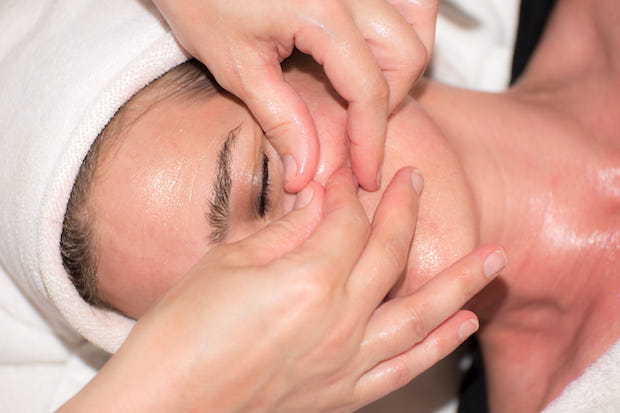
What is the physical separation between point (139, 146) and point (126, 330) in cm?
39

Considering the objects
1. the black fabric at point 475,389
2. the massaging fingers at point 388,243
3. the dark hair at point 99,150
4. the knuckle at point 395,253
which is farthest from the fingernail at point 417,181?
the black fabric at point 475,389

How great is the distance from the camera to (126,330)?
1458 millimetres

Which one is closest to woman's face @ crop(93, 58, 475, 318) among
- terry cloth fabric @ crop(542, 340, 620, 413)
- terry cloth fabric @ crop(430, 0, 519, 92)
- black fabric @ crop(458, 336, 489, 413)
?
terry cloth fabric @ crop(542, 340, 620, 413)

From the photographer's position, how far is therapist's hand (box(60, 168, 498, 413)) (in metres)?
1.05

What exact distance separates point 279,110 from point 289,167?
0.09 m

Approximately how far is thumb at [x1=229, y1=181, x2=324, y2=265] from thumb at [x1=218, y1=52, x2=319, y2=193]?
0.03 m

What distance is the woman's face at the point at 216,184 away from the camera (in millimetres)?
1216

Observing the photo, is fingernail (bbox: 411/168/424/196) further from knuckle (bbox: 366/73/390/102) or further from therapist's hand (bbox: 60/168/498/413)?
knuckle (bbox: 366/73/390/102)

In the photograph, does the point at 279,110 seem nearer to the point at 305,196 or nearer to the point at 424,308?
the point at 305,196

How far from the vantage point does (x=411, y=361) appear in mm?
1178

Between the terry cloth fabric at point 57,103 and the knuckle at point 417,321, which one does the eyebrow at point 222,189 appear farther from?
the knuckle at point 417,321

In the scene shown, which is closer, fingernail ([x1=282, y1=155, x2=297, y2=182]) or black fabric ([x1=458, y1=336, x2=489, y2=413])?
fingernail ([x1=282, y1=155, x2=297, y2=182])

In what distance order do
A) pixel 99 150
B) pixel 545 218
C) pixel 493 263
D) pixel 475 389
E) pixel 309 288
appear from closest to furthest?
pixel 309 288, pixel 493 263, pixel 99 150, pixel 545 218, pixel 475 389

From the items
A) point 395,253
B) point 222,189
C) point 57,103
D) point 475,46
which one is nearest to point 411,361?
point 395,253
